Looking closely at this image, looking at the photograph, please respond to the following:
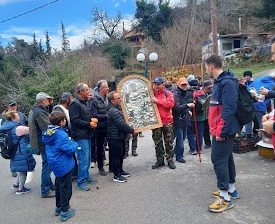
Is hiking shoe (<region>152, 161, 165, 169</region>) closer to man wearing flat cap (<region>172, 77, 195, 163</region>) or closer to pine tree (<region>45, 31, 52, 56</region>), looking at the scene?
man wearing flat cap (<region>172, 77, 195, 163</region>)

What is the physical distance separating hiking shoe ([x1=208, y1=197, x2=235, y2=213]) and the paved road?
8 centimetres

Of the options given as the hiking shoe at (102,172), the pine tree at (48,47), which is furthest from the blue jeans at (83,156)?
the pine tree at (48,47)

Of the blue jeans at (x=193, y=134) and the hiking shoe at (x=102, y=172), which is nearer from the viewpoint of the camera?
the hiking shoe at (x=102, y=172)

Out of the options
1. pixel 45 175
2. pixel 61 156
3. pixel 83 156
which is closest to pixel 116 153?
pixel 83 156

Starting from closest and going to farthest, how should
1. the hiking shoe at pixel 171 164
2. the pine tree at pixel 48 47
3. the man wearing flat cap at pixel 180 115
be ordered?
the hiking shoe at pixel 171 164, the man wearing flat cap at pixel 180 115, the pine tree at pixel 48 47

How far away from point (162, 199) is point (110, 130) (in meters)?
1.83

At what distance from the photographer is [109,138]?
655 centimetres

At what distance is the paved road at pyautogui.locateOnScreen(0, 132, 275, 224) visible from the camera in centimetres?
473

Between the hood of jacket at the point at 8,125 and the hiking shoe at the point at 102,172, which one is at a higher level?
the hood of jacket at the point at 8,125

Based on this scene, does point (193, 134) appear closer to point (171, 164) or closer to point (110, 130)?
point (171, 164)

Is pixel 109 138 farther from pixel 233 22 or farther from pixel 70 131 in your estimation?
pixel 233 22

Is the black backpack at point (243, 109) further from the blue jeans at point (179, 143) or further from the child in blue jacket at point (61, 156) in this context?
the blue jeans at point (179, 143)

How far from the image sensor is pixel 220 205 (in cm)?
479

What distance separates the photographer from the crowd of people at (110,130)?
472 centimetres
